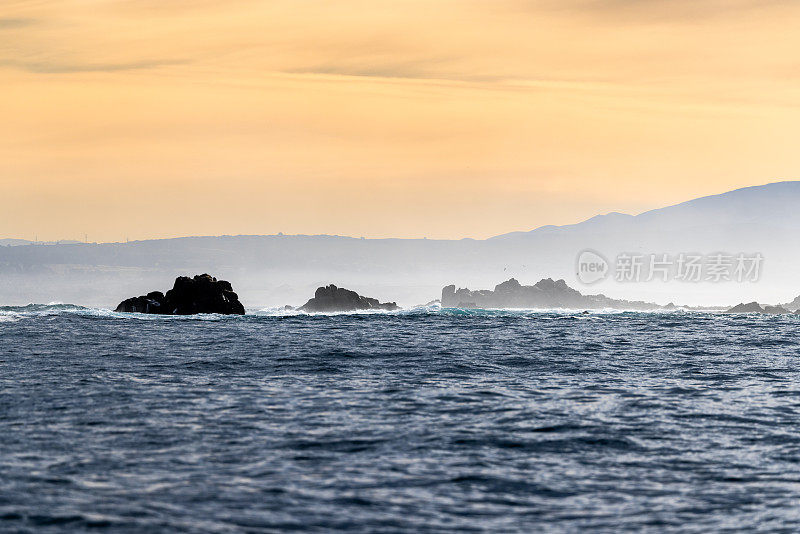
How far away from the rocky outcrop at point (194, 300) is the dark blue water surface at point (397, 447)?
75.0 metres

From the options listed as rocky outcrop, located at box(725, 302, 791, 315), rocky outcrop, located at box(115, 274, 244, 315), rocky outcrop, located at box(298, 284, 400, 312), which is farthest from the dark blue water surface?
rocky outcrop, located at box(725, 302, 791, 315)

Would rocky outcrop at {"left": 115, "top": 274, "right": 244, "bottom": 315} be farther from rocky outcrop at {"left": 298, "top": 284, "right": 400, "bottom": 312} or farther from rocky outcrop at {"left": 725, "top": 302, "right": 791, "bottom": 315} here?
rocky outcrop at {"left": 725, "top": 302, "right": 791, "bottom": 315}

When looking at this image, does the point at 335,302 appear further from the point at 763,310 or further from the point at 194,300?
the point at 763,310

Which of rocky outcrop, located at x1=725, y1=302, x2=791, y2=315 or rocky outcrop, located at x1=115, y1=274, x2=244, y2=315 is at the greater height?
rocky outcrop, located at x1=115, y1=274, x2=244, y2=315

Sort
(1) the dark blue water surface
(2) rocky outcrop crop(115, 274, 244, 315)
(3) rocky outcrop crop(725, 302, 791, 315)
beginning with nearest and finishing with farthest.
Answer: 1. (1) the dark blue water surface
2. (2) rocky outcrop crop(115, 274, 244, 315)
3. (3) rocky outcrop crop(725, 302, 791, 315)

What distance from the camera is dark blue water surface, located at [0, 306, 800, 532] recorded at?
15406 millimetres

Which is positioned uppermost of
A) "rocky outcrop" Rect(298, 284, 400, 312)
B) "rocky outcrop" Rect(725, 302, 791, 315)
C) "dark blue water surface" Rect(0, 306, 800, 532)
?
"rocky outcrop" Rect(298, 284, 400, 312)

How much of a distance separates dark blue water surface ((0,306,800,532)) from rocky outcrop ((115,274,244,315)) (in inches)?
2952

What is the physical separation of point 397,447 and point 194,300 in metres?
102

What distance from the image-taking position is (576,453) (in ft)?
68.1

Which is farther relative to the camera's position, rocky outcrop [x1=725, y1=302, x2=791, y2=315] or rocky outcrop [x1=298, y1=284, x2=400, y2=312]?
rocky outcrop [x1=725, y1=302, x2=791, y2=315]

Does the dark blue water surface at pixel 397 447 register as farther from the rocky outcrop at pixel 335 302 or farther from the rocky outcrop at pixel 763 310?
the rocky outcrop at pixel 763 310

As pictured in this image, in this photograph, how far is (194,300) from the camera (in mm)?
119125

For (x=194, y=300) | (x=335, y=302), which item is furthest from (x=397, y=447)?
(x=335, y=302)
